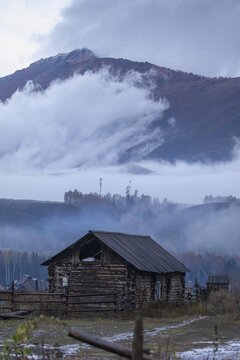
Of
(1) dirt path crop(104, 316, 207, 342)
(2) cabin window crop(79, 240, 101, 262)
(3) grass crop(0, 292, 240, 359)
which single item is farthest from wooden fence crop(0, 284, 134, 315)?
(2) cabin window crop(79, 240, 101, 262)

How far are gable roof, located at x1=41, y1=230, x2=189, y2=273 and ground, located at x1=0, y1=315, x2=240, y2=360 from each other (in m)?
5.80

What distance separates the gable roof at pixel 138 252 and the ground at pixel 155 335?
5802mm

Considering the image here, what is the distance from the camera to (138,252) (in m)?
41.2

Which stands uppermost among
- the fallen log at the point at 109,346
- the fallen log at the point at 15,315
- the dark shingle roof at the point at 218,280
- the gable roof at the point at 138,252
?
the gable roof at the point at 138,252

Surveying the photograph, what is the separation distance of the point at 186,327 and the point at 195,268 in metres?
153

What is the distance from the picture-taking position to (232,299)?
38812mm

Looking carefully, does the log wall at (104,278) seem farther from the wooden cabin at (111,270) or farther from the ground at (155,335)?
the ground at (155,335)

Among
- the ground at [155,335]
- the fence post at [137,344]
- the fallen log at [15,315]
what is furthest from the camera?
the fallen log at [15,315]

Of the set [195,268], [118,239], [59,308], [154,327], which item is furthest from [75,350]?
[195,268]

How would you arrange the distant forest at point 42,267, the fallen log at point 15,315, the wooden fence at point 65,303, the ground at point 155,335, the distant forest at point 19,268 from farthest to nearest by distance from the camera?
1. the distant forest at point 42,267
2. the distant forest at point 19,268
3. the wooden fence at point 65,303
4. the fallen log at point 15,315
5. the ground at point 155,335

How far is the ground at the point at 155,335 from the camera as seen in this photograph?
16953 mm

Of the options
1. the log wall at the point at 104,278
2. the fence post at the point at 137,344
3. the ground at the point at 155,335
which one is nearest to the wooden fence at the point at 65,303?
the log wall at the point at 104,278

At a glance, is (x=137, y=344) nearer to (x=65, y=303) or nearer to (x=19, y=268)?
(x=65, y=303)

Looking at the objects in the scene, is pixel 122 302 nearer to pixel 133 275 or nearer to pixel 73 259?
pixel 133 275
